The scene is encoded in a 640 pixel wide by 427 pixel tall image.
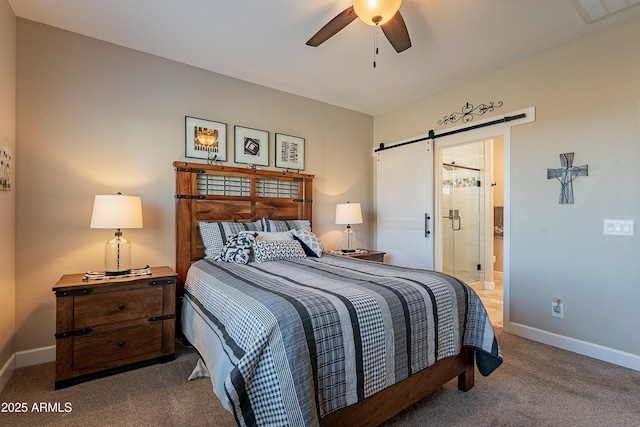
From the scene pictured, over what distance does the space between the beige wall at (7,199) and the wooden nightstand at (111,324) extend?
1.20ft

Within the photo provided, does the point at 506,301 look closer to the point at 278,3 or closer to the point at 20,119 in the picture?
the point at 278,3

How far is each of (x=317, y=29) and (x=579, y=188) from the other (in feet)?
8.57

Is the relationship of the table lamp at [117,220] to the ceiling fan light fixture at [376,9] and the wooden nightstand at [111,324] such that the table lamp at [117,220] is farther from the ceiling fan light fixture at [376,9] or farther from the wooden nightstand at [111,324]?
the ceiling fan light fixture at [376,9]

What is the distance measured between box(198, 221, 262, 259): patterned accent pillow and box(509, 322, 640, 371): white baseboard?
2919mm

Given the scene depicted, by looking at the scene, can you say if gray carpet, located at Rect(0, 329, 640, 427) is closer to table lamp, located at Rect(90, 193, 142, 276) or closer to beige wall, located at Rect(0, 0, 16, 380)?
beige wall, located at Rect(0, 0, 16, 380)

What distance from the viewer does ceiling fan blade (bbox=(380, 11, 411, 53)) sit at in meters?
1.92

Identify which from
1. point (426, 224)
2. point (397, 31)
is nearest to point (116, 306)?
point (397, 31)

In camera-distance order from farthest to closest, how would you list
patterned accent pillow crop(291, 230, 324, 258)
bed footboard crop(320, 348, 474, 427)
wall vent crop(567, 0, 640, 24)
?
patterned accent pillow crop(291, 230, 324, 258), wall vent crop(567, 0, 640, 24), bed footboard crop(320, 348, 474, 427)

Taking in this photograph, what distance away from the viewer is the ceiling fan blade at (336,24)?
73.9 inches

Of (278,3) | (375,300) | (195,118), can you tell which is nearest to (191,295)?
(375,300)

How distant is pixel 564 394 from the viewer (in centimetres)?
197

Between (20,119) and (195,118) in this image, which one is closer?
(20,119)

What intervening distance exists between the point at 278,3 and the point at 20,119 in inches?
85.3

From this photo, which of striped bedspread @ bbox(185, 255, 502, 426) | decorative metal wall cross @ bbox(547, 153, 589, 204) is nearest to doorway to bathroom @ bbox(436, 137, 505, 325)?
decorative metal wall cross @ bbox(547, 153, 589, 204)
